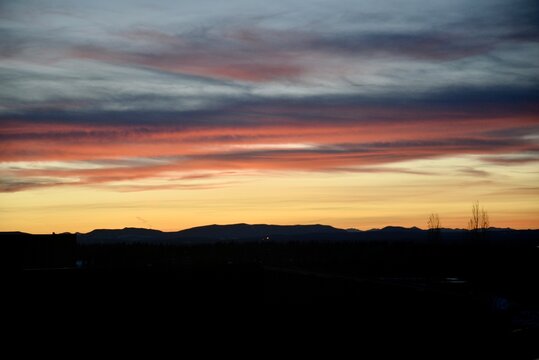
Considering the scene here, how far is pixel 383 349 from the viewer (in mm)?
21922

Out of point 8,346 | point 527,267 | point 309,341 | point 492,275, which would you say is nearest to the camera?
point 309,341

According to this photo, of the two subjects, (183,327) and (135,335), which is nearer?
(135,335)

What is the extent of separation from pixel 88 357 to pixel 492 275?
40634 millimetres

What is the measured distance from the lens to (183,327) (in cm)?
2998

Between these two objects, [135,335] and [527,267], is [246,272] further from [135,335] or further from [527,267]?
[527,267]

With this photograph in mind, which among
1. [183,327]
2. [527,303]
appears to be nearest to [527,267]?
[527,303]

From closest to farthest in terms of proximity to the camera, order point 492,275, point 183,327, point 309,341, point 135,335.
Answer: point 309,341 → point 135,335 → point 183,327 → point 492,275

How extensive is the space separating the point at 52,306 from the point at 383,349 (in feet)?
52.8

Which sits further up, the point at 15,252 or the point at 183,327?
the point at 15,252

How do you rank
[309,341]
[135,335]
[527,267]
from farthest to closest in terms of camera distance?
1. [527,267]
2. [135,335]
3. [309,341]

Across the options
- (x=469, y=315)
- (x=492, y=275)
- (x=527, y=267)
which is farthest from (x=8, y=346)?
(x=527, y=267)

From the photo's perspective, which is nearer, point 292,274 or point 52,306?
point 52,306

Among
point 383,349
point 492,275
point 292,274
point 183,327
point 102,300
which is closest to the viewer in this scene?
point 383,349

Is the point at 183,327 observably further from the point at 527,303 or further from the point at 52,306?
the point at 527,303
